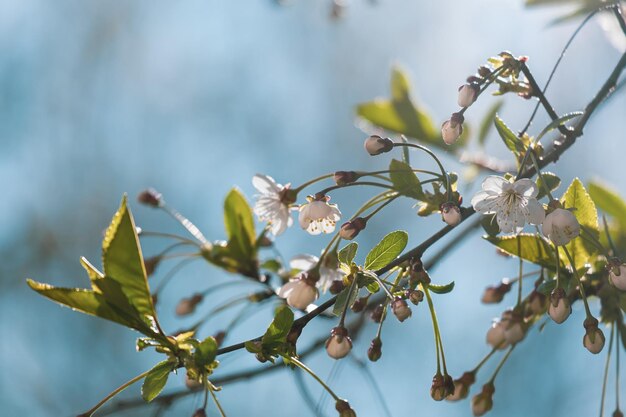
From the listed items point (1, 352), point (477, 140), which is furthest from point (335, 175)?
point (1, 352)

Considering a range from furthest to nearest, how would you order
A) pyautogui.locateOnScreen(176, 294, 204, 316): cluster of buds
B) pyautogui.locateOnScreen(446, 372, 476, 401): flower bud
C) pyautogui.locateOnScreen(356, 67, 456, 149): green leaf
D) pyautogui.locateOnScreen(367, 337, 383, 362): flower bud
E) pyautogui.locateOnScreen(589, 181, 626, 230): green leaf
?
pyautogui.locateOnScreen(356, 67, 456, 149): green leaf, pyautogui.locateOnScreen(176, 294, 204, 316): cluster of buds, pyautogui.locateOnScreen(589, 181, 626, 230): green leaf, pyautogui.locateOnScreen(446, 372, 476, 401): flower bud, pyautogui.locateOnScreen(367, 337, 383, 362): flower bud

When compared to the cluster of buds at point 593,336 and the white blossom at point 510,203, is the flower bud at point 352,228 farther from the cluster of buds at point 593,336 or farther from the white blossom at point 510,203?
the cluster of buds at point 593,336

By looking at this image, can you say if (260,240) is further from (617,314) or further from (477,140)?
(477,140)

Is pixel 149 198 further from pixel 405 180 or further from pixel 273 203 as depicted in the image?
pixel 405 180

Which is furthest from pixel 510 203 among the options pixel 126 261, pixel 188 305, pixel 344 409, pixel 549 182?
pixel 188 305

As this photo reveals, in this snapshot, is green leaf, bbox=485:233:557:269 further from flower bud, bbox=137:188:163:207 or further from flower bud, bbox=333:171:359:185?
flower bud, bbox=137:188:163:207

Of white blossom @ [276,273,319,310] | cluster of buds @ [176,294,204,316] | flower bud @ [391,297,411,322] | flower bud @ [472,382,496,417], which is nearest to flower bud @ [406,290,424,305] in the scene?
flower bud @ [391,297,411,322]
